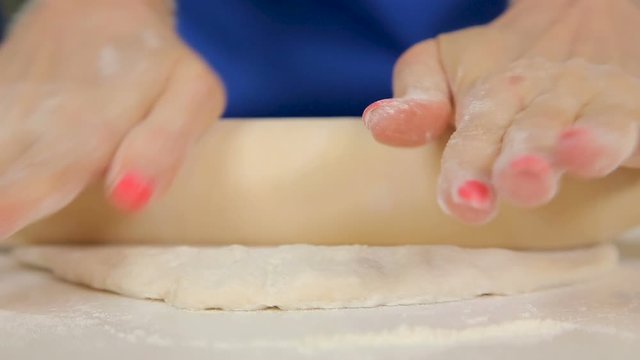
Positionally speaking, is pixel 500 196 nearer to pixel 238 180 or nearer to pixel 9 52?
pixel 238 180

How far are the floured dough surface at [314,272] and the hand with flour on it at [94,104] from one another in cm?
10

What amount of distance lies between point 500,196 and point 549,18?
369 millimetres

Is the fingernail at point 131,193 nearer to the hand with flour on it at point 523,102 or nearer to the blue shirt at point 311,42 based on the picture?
the hand with flour on it at point 523,102

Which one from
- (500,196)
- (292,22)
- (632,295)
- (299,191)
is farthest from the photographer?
(292,22)

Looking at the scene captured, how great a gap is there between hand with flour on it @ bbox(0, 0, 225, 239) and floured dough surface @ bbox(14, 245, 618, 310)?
0.32 ft

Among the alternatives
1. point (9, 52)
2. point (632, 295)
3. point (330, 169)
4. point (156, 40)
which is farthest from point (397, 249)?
point (9, 52)

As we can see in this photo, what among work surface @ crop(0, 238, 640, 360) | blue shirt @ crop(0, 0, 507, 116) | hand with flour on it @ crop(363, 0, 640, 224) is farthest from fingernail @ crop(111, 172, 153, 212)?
blue shirt @ crop(0, 0, 507, 116)

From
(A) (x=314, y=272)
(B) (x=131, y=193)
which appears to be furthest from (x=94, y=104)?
(A) (x=314, y=272)

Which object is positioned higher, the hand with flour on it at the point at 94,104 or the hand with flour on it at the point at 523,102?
the hand with flour on it at the point at 523,102

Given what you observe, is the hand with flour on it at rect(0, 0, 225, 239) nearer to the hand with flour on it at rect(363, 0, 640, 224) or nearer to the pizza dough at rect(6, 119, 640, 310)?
the pizza dough at rect(6, 119, 640, 310)

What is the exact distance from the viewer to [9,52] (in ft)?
3.18

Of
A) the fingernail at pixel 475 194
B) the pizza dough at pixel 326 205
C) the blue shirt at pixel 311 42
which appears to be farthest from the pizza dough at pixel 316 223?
the blue shirt at pixel 311 42

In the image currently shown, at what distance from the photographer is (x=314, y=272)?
29.8 inches

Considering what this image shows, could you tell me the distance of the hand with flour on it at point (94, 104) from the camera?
0.74m
